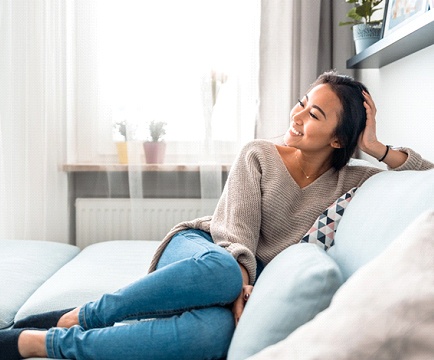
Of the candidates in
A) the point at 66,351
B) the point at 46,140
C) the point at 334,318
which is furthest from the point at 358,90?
the point at 46,140

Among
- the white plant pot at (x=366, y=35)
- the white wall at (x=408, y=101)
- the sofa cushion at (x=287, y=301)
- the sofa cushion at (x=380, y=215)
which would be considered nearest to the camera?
the sofa cushion at (x=287, y=301)

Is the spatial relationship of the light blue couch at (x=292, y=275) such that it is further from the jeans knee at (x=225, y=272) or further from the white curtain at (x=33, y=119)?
the white curtain at (x=33, y=119)

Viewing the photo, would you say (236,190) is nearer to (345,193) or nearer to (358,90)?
(345,193)

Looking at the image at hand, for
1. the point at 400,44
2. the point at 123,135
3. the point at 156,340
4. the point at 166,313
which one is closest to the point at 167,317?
the point at 166,313

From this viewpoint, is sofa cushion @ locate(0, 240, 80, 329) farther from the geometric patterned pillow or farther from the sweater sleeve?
the geometric patterned pillow

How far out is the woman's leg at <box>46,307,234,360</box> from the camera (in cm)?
136

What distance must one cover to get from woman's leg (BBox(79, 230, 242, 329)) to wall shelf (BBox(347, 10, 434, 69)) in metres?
0.82

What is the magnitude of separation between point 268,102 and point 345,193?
1172 mm

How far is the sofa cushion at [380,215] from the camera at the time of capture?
124 centimetres

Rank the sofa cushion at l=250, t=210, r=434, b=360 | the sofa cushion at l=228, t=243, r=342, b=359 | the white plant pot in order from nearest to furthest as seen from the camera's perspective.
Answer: the sofa cushion at l=250, t=210, r=434, b=360, the sofa cushion at l=228, t=243, r=342, b=359, the white plant pot


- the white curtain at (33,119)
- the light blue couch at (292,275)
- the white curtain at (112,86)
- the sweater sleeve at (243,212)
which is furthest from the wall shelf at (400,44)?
the white curtain at (33,119)

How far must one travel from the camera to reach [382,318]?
2.13 ft

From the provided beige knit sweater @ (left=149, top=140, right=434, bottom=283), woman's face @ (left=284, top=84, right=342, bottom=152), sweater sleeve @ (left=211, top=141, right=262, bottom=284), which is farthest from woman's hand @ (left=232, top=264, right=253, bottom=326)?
woman's face @ (left=284, top=84, right=342, bottom=152)

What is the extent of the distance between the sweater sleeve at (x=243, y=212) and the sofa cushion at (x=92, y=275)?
0.39 meters
